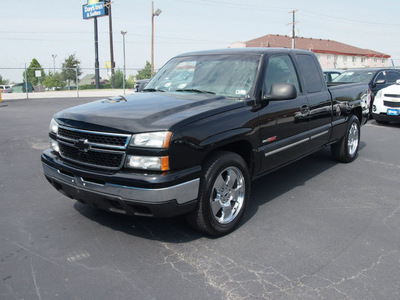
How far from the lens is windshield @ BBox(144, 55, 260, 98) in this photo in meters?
4.17

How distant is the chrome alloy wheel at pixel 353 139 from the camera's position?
21.0 ft

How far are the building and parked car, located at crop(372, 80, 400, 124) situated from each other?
51.7 meters

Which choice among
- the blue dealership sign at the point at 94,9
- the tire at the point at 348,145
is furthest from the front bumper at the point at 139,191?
the blue dealership sign at the point at 94,9

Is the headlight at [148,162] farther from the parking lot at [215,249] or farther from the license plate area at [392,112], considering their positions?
the license plate area at [392,112]

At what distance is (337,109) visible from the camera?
5.72m

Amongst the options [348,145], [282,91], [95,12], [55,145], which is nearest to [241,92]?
[282,91]

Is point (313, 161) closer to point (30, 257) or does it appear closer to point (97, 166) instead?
point (97, 166)

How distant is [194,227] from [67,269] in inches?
45.6

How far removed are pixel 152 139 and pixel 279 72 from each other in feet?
7.25

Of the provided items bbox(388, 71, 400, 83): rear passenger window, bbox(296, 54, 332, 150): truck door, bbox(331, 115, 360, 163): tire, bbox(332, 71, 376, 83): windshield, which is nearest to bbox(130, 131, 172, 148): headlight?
bbox(296, 54, 332, 150): truck door

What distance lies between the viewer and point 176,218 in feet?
13.4

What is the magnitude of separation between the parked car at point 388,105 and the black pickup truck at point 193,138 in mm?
6273

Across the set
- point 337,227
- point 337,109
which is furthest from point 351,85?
point 337,227

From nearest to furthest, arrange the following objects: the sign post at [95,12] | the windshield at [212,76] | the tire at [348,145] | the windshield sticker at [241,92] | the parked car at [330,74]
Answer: the windshield sticker at [241,92], the windshield at [212,76], the tire at [348,145], the parked car at [330,74], the sign post at [95,12]
